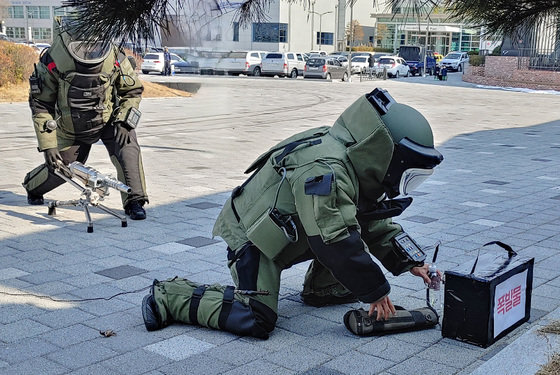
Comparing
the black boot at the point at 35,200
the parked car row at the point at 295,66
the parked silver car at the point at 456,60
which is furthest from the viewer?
the parked silver car at the point at 456,60

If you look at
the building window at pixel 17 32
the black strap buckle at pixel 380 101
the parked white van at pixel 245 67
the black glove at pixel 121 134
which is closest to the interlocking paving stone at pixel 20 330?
the black strap buckle at pixel 380 101

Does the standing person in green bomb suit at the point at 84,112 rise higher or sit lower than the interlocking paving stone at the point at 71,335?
higher

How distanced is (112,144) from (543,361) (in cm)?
458

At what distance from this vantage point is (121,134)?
6758 millimetres

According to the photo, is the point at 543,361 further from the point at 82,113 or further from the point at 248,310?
the point at 82,113

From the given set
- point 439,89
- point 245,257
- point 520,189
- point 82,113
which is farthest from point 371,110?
point 439,89

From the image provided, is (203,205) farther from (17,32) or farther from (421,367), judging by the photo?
(17,32)

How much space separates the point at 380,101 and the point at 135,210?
3679 millimetres

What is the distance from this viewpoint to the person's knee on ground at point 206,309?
386cm

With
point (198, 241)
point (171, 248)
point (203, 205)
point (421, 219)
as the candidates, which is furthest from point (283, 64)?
point (171, 248)

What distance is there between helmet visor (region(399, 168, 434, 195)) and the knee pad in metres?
0.77

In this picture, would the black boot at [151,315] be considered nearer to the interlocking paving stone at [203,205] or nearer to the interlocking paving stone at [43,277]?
the interlocking paving stone at [43,277]

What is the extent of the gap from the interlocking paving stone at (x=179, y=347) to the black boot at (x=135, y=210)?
2924 mm

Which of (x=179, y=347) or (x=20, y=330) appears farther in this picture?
(x=20, y=330)
